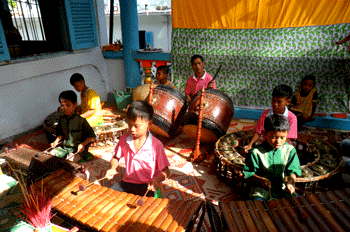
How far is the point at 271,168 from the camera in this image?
8.30 feet

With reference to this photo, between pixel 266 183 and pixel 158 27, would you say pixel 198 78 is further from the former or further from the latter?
pixel 158 27

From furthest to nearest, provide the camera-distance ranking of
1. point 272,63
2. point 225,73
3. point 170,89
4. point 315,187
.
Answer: point 225,73, point 272,63, point 170,89, point 315,187

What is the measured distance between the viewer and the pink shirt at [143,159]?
99.6 inches

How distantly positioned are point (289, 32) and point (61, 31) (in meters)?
5.43

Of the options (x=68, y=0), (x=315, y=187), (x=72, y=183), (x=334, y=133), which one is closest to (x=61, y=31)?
(x=68, y=0)

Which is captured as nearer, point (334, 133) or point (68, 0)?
point (334, 133)

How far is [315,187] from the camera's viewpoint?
10.1 feet

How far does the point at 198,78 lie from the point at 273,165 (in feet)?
9.15

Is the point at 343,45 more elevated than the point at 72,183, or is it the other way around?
the point at 343,45

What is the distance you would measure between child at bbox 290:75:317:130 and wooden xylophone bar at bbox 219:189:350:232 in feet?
10.0

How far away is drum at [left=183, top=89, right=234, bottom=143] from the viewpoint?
4.08m

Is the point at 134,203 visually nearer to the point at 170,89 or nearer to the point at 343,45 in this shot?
the point at 170,89

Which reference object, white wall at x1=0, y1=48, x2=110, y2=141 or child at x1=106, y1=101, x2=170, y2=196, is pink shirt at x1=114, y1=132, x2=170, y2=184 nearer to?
child at x1=106, y1=101, x2=170, y2=196

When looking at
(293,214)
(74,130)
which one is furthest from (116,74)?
(293,214)
